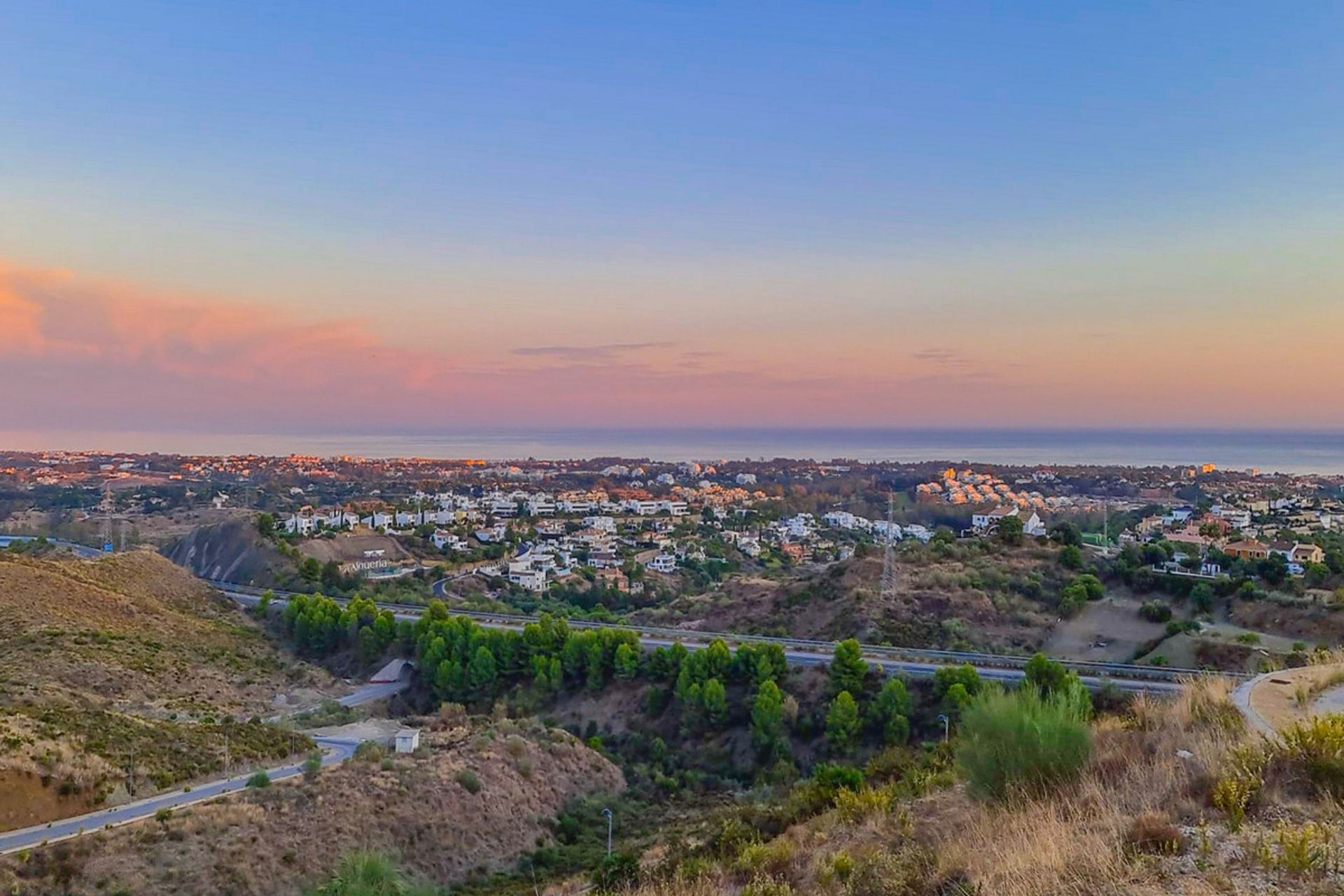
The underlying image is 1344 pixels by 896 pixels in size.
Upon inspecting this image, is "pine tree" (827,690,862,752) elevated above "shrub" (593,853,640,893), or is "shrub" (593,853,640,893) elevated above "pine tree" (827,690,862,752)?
"shrub" (593,853,640,893)

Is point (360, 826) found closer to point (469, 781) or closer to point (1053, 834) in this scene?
point (469, 781)

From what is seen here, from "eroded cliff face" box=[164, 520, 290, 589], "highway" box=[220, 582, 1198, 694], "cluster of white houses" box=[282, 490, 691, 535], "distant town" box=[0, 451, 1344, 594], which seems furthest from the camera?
"cluster of white houses" box=[282, 490, 691, 535]

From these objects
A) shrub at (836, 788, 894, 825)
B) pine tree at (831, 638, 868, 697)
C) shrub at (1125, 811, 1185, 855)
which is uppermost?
shrub at (1125, 811, 1185, 855)

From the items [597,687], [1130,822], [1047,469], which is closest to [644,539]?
[597,687]

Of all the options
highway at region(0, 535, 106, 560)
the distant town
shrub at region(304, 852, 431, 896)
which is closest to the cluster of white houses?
the distant town

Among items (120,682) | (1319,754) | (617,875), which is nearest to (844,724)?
(617,875)

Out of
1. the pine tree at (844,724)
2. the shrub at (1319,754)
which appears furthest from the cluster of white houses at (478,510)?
the shrub at (1319,754)

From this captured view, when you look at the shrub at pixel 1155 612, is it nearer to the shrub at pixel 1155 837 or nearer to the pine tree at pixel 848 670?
the pine tree at pixel 848 670

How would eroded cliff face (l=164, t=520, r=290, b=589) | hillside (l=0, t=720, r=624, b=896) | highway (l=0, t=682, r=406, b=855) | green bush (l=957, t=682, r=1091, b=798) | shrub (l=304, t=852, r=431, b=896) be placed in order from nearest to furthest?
green bush (l=957, t=682, r=1091, b=798) < shrub (l=304, t=852, r=431, b=896) < hillside (l=0, t=720, r=624, b=896) < highway (l=0, t=682, r=406, b=855) < eroded cliff face (l=164, t=520, r=290, b=589)

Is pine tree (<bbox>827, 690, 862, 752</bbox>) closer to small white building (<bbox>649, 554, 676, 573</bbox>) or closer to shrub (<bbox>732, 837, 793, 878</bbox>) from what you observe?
shrub (<bbox>732, 837, 793, 878</bbox>)
